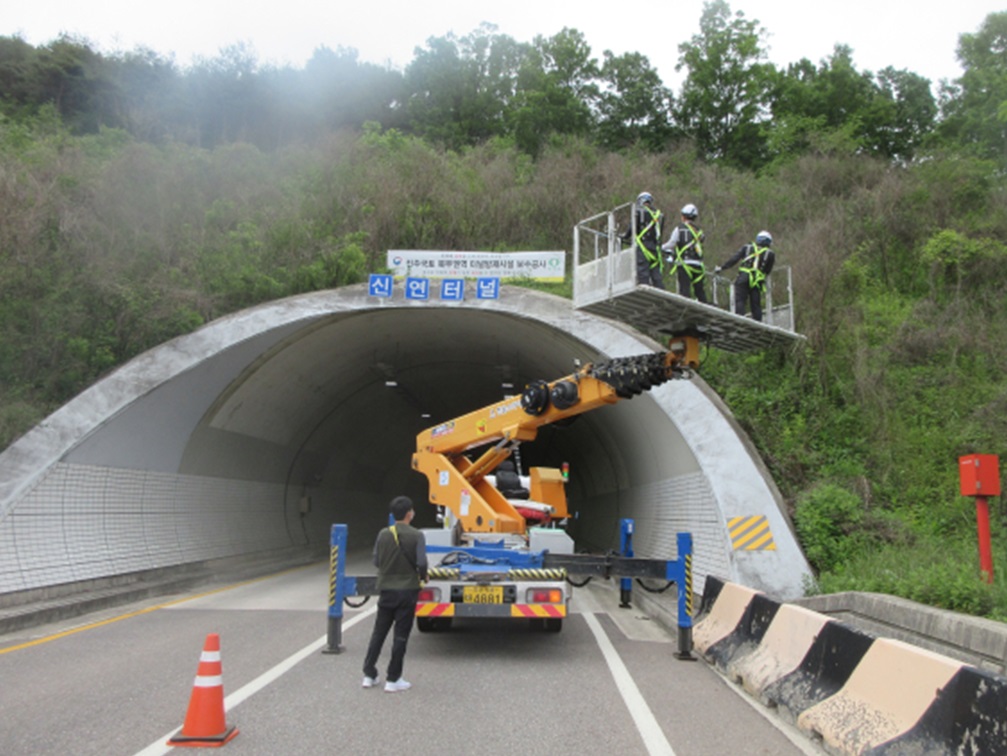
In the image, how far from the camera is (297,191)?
936 inches

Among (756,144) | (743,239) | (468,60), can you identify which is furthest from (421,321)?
(468,60)

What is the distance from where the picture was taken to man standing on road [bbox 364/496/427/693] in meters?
6.64

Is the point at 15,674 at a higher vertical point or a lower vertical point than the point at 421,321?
lower

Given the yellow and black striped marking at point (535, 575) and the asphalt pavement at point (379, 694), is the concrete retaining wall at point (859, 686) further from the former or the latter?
the yellow and black striped marking at point (535, 575)

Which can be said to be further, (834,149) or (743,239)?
(834,149)

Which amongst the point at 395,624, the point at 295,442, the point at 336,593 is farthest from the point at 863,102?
the point at 395,624

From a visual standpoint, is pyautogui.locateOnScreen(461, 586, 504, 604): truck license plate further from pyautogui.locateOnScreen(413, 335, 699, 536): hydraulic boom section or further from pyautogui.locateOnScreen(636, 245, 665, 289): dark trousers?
pyautogui.locateOnScreen(636, 245, 665, 289): dark trousers

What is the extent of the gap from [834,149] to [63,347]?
24.0 meters

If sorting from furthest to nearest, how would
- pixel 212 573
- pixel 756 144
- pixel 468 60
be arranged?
pixel 468 60 → pixel 756 144 → pixel 212 573

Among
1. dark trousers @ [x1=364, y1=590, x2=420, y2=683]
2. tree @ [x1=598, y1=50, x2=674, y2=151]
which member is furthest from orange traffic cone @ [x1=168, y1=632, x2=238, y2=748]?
tree @ [x1=598, y1=50, x2=674, y2=151]

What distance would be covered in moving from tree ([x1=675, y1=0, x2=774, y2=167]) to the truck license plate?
31.0 metres

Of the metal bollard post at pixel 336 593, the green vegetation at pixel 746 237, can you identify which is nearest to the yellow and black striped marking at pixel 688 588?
the green vegetation at pixel 746 237

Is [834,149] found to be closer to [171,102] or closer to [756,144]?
[756,144]

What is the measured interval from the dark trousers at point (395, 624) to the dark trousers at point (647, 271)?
3.94m
